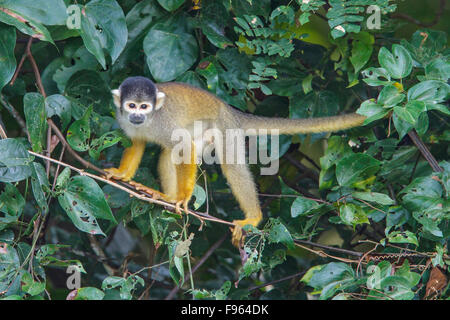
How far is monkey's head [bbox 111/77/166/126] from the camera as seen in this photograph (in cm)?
311

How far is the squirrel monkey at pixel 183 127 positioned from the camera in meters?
3.23

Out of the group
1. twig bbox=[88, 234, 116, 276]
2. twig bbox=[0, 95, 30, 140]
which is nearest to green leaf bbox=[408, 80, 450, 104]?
twig bbox=[0, 95, 30, 140]

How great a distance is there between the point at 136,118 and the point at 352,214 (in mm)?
1447

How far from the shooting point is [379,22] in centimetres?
298

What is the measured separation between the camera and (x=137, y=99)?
10.3 ft

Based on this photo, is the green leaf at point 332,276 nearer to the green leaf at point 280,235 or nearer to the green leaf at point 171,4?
the green leaf at point 280,235

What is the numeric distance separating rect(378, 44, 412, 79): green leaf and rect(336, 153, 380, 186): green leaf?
447mm

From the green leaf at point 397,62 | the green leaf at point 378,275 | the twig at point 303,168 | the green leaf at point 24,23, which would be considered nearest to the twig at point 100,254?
the twig at point 303,168

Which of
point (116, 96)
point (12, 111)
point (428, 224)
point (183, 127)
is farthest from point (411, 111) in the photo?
point (12, 111)

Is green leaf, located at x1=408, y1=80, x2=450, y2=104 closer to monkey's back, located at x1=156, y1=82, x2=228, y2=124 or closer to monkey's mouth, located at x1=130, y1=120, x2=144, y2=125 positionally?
monkey's back, located at x1=156, y1=82, x2=228, y2=124

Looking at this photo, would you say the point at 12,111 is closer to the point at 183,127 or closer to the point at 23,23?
the point at 23,23

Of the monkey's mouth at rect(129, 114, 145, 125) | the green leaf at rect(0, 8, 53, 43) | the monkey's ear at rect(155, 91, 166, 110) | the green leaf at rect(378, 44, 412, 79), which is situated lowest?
the monkey's mouth at rect(129, 114, 145, 125)

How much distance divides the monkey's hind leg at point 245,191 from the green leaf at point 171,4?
1.06 meters

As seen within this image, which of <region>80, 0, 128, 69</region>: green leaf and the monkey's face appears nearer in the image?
<region>80, 0, 128, 69</region>: green leaf
